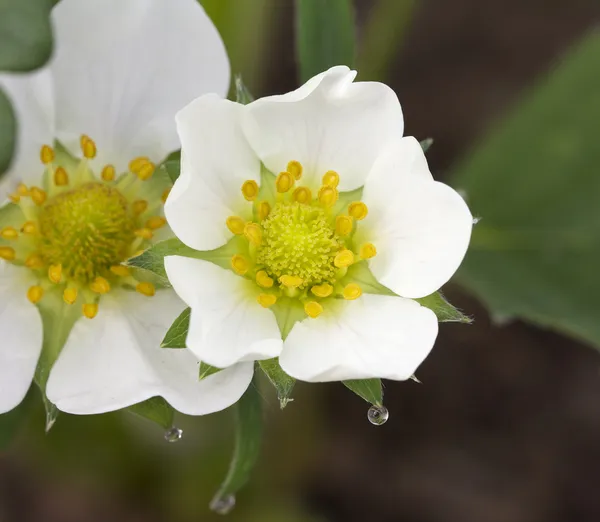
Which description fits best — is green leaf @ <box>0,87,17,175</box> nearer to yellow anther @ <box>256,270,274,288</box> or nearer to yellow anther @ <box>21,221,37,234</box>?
yellow anther @ <box>21,221,37,234</box>

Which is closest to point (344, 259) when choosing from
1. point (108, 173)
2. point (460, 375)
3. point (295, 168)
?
point (295, 168)

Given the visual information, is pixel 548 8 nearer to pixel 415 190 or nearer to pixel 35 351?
pixel 415 190

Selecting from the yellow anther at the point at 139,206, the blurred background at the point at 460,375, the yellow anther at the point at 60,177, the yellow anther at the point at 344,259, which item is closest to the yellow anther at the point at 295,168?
the yellow anther at the point at 344,259

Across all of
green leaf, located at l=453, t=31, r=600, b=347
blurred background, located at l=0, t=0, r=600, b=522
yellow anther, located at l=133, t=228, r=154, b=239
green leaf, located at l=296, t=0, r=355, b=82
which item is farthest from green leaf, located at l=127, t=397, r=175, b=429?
green leaf, located at l=453, t=31, r=600, b=347

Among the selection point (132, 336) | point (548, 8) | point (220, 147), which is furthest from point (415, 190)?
point (548, 8)

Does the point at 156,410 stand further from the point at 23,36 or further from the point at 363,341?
the point at 23,36
